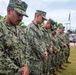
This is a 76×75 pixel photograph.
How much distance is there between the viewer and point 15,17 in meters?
3.79

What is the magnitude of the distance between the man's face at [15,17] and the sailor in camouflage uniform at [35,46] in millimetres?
2039

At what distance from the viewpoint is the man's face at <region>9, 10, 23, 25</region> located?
379 centimetres

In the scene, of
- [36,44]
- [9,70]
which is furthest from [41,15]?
[9,70]

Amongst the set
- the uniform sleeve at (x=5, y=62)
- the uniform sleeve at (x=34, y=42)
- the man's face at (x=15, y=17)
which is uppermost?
the man's face at (x=15, y=17)

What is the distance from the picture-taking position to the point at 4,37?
3.72m

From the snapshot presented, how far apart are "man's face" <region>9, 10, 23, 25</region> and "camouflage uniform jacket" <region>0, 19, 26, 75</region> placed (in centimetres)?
11

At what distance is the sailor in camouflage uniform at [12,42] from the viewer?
3.71 meters

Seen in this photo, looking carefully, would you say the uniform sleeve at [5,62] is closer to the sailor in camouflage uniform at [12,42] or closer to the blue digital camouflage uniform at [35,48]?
the sailor in camouflage uniform at [12,42]

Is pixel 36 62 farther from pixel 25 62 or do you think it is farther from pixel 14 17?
pixel 14 17

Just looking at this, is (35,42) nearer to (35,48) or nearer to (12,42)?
(35,48)

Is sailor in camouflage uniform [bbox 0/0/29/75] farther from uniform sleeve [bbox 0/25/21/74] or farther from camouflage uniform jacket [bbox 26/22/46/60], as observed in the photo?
camouflage uniform jacket [bbox 26/22/46/60]

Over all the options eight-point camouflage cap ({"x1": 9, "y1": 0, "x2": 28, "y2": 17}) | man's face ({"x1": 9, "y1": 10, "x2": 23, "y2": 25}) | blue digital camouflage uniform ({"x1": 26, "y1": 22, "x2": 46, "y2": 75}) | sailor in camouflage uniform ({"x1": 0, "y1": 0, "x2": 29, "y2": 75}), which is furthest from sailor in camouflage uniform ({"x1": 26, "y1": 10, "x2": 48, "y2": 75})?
man's face ({"x1": 9, "y1": 10, "x2": 23, "y2": 25})

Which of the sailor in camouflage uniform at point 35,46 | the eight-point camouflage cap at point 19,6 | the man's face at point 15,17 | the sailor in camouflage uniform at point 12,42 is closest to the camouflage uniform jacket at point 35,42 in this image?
the sailor in camouflage uniform at point 35,46

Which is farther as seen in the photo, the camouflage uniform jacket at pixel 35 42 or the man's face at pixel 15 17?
the camouflage uniform jacket at pixel 35 42
